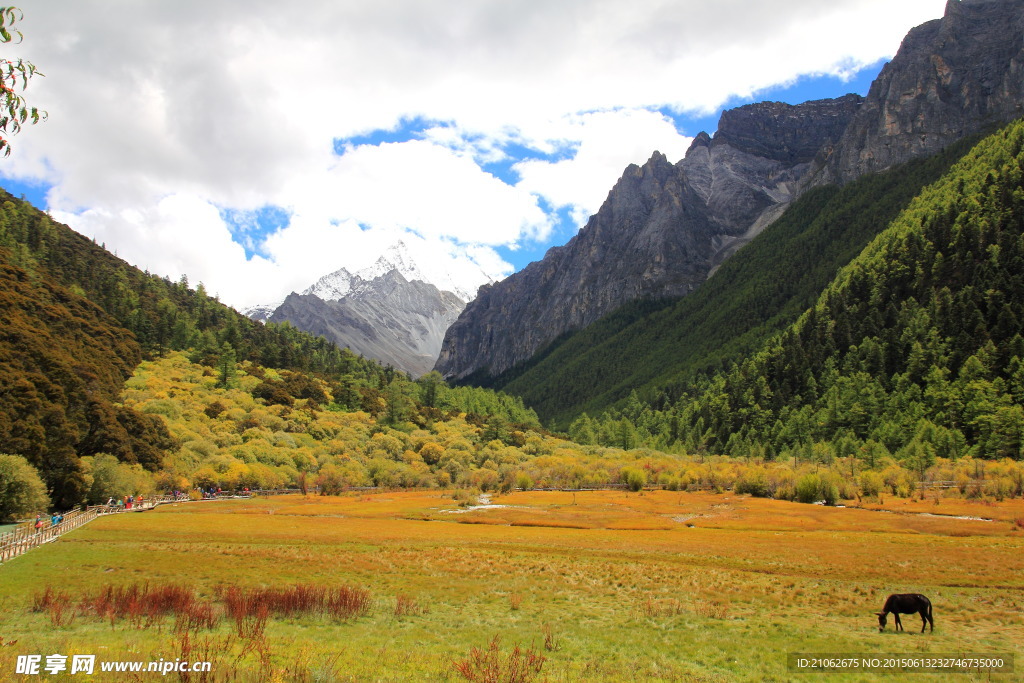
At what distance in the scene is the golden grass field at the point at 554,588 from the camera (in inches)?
801

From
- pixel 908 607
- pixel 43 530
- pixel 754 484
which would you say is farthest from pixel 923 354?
pixel 43 530

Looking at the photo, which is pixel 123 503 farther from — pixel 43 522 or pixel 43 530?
pixel 43 530

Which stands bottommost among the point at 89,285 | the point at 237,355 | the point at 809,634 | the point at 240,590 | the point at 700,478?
the point at 700,478

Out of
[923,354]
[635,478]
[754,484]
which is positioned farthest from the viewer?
[923,354]

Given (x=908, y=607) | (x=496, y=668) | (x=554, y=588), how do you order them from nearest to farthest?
(x=496, y=668) → (x=908, y=607) → (x=554, y=588)

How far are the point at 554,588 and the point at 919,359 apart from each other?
156 meters

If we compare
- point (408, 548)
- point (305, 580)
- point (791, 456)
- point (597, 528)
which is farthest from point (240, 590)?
point (791, 456)

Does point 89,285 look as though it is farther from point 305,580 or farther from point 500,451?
point 305,580

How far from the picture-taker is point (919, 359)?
497ft

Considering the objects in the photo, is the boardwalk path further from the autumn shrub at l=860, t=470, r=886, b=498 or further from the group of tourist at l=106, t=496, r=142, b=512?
the autumn shrub at l=860, t=470, r=886, b=498

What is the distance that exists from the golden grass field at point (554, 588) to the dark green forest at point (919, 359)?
69.2 m

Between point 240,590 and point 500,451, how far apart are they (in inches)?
4828

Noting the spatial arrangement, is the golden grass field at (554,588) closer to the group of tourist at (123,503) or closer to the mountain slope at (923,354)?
the group of tourist at (123,503)

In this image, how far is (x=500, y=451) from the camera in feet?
491
